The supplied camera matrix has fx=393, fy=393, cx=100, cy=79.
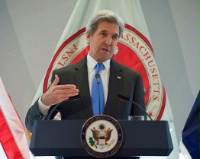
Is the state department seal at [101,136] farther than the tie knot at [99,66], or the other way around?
the tie knot at [99,66]

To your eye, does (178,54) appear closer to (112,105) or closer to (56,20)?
(56,20)

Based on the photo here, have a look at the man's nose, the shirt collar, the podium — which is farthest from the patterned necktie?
the podium

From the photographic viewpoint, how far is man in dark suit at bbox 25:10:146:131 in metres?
1.86

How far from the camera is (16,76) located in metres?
3.63

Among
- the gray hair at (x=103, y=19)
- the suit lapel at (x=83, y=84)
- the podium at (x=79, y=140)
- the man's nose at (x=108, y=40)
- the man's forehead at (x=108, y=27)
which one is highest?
the gray hair at (x=103, y=19)

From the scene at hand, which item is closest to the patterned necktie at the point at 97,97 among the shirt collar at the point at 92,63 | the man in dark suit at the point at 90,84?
the man in dark suit at the point at 90,84

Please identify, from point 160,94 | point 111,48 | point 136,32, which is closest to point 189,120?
Answer: point 111,48

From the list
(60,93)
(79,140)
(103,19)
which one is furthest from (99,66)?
(79,140)

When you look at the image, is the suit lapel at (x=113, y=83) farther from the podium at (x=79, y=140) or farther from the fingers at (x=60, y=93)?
the podium at (x=79, y=140)

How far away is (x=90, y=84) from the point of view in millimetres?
2064

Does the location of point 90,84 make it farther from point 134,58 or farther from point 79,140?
point 134,58

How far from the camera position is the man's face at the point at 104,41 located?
2.24 meters

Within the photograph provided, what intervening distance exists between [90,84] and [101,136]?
71 cm

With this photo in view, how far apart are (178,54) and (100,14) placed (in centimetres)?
160
